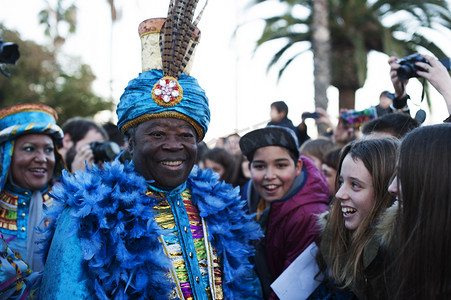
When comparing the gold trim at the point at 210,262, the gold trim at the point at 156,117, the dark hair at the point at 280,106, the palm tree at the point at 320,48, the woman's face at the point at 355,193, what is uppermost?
the palm tree at the point at 320,48

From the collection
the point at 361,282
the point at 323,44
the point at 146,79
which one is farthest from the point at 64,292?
the point at 323,44

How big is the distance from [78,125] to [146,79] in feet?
9.69

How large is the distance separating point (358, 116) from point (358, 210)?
2.34 metres

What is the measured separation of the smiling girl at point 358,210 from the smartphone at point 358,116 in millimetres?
1979

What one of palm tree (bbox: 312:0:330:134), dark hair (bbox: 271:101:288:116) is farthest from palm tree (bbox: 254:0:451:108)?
dark hair (bbox: 271:101:288:116)

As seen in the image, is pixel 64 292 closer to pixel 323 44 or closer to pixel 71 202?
pixel 71 202

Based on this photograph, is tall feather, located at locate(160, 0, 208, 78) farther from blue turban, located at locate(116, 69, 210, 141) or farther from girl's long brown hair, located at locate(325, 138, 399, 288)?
girl's long brown hair, located at locate(325, 138, 399, 288)

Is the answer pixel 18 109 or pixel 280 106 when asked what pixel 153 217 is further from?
pixel 280 106

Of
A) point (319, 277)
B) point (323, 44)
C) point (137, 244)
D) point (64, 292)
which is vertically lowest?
point (319, 277)

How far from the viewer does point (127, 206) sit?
2311mm

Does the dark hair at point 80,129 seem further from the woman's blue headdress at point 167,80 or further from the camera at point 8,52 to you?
the woman's blue headdress at point 167,80

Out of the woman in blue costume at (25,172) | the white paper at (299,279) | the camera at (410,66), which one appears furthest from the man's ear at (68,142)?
the camera at (410,66)

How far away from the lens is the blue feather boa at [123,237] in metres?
2.11

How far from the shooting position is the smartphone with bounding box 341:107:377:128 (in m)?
4.58
